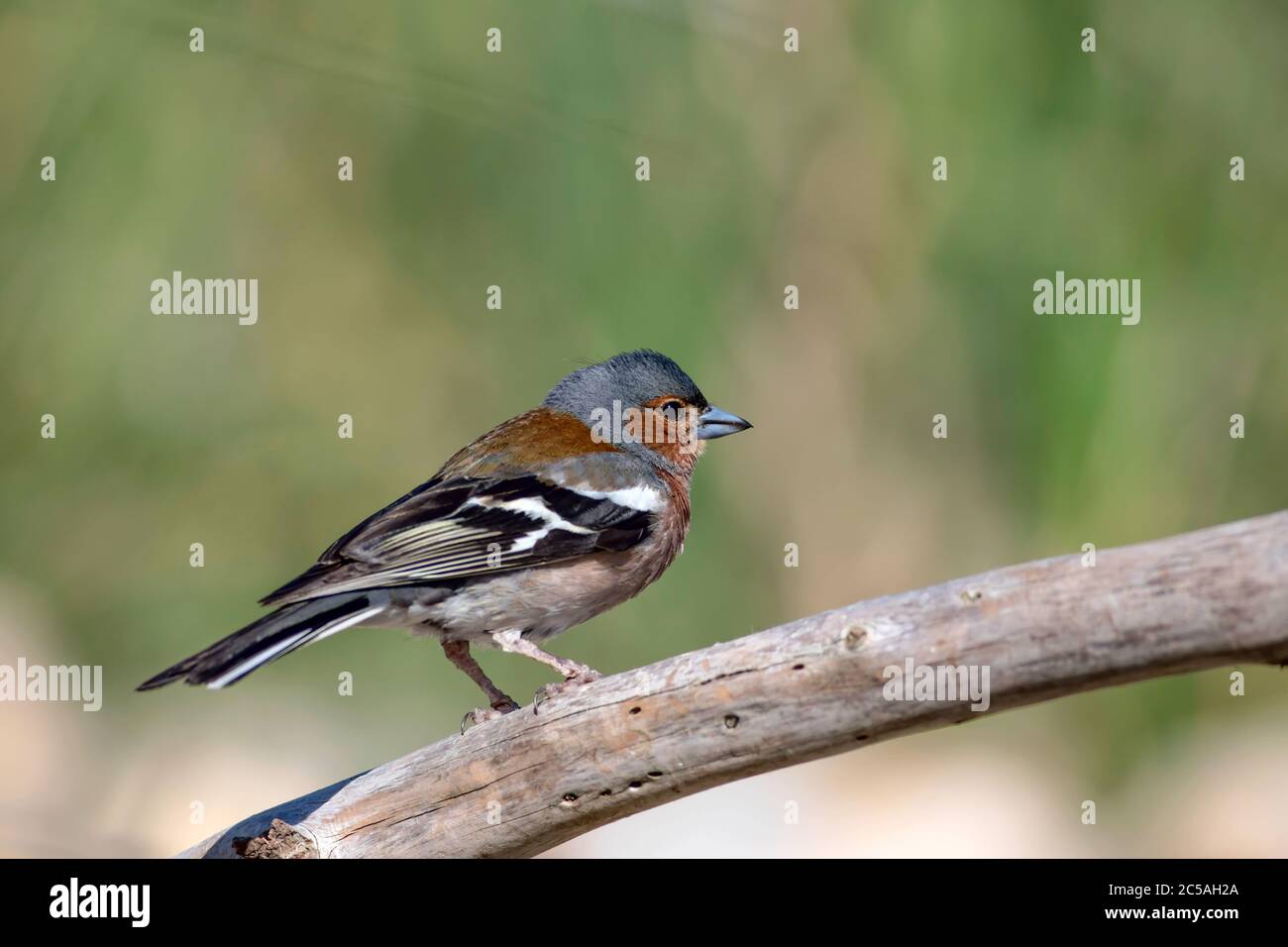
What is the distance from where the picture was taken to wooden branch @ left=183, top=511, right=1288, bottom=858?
2.43m

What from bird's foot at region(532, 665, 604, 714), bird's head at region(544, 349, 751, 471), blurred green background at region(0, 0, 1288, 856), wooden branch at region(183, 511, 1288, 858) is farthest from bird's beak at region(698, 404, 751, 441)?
wooden branch at region(183, 511, 1288, 858)

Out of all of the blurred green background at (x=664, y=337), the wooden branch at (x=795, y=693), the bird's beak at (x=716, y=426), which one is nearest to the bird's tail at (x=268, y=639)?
the wooden branch at (x=795, y=693)

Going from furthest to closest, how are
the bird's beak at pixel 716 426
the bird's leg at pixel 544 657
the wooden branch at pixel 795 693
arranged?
the bird's beak at pixel 716 426 → the bird's leg at pixel 544 657 → the wooden branch at pixel 795 693

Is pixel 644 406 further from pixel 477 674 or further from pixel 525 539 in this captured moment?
pixel 477 674

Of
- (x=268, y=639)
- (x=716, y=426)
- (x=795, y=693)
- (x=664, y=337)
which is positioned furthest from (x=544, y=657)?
(x=664, y=337)

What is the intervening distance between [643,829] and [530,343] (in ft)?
8.89

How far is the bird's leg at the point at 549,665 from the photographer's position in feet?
10.8

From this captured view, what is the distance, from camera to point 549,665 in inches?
146

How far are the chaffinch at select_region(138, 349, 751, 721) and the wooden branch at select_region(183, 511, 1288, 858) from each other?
303 mm

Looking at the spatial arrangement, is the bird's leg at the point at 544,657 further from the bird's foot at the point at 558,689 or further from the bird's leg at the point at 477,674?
the bird's leg at the point at 477,674

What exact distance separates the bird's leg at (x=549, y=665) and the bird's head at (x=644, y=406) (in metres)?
1.01

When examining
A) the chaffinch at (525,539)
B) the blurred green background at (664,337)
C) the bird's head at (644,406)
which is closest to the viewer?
the chaffinch at (525,539)

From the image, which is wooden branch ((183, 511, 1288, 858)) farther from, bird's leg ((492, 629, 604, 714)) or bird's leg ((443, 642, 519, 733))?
bird's leg ((443, 642, 519, 733))

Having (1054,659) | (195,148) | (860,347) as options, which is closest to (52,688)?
(195,148)
